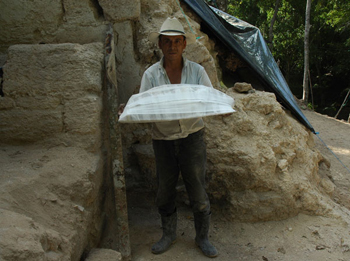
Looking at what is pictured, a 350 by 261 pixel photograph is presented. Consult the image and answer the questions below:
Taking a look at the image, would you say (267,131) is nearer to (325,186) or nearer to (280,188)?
(280,188)

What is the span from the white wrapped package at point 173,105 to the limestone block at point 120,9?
130 cm

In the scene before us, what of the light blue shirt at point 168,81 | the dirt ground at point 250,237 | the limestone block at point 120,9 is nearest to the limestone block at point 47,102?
the light blue shirt at point 168,81

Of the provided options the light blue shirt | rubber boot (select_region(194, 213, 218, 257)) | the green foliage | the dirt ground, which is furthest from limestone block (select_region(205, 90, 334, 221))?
the green foliage

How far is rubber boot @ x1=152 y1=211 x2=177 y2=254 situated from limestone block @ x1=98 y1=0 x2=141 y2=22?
1.86 metres

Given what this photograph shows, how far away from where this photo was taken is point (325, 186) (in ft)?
11.9

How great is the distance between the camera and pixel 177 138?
2236 millimetres

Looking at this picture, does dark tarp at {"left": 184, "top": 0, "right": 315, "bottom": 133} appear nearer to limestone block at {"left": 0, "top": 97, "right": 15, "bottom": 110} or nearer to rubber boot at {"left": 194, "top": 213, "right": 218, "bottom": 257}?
rubber boot at {"left": 194, "top": 213, "right": 218, "bottom": 257}

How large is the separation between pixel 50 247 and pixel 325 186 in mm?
3109

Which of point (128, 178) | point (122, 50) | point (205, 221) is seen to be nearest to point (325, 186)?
point (205, 221)

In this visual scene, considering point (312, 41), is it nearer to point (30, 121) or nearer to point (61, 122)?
point (61, 122)

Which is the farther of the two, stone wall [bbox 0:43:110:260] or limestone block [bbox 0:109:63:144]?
limestone block [bbox 0:109:63:144]

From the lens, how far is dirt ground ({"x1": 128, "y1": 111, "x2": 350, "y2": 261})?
2545mm

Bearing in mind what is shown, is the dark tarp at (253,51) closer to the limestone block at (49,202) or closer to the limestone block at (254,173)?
the limestone block at (254,173)

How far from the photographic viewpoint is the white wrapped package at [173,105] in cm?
184
